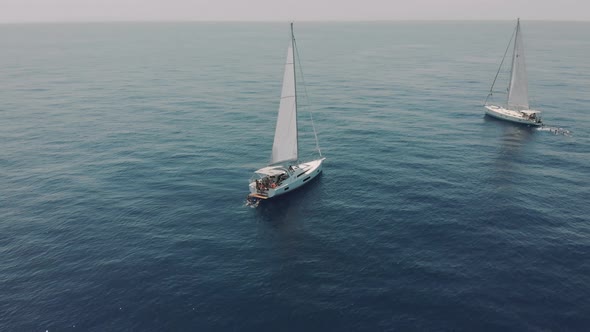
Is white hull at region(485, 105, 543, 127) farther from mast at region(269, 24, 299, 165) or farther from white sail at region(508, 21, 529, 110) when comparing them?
mast at region(269, 24, 299, 165)

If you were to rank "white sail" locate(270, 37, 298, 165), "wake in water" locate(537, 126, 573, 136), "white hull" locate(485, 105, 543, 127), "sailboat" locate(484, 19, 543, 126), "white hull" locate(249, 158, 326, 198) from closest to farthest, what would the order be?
"white sail" locate(270, 37, 298, 165) → "white hull" locate(249, 158, 326, 198) → "wake in water" locate(537, 126, 573, 136) → "white hull" locate(485, 105, 543, 127) → "sailboat" locate(484, 19, 543, 126)

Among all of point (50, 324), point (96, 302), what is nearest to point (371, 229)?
point (96, 302)

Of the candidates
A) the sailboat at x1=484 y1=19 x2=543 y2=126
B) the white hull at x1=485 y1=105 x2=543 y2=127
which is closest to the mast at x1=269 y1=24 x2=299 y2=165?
the sailboat at x1=484 y1=19 x2=543 y2=126

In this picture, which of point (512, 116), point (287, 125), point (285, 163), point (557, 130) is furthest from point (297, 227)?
point (512, 116)

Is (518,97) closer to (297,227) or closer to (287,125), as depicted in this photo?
(287,125)

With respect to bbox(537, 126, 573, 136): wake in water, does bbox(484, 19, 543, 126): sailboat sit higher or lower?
higher

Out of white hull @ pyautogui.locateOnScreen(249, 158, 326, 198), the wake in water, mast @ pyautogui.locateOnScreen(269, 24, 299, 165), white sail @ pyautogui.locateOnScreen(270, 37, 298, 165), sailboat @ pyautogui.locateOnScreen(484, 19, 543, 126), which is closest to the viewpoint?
mast @ pyautogui.locateOnScreen(269, 24, 299, 165)
